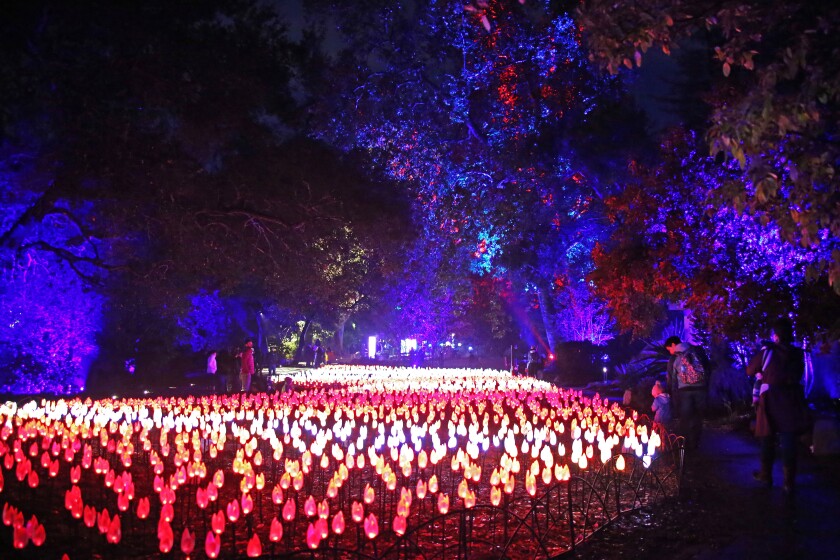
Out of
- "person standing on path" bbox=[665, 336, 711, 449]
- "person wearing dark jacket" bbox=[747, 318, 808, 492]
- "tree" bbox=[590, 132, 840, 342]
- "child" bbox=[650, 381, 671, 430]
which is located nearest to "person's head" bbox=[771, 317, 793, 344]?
"person wearing dark jacket" bbox=[747, 318, 808, 492]

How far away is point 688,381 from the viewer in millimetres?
10797

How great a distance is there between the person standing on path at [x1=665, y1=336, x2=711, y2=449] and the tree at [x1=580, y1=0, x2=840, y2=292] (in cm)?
490

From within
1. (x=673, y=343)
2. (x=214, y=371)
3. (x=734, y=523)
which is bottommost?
(x=734, y=523)

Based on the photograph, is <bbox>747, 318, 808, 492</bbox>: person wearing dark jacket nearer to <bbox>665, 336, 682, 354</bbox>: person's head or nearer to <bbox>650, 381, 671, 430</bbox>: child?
<bbox>665, 336, 682, 354</bbox>: person's head

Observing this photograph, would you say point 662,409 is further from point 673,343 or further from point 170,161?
point 170,161

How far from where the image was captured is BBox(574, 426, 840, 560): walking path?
19.7 ft

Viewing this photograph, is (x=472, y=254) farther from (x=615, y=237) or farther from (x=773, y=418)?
(x=773, y=418)

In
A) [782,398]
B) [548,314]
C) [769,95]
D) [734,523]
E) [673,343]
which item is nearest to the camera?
[769,95]

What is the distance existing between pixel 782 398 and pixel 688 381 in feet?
8.48

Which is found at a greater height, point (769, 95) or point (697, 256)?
point (697, 256)

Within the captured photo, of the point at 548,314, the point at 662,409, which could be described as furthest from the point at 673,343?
the point at 548,314

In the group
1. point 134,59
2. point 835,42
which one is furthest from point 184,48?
point 835,42

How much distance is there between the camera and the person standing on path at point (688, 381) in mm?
10781

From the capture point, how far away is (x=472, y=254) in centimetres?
2688
